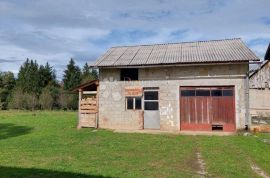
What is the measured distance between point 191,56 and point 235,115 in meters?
4.45

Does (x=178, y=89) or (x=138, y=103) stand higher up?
(x=178, y=89)

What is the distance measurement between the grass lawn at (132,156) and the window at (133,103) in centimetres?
380

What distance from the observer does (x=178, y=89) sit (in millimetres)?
18422

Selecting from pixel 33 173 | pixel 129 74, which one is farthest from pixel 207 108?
pixel 33 173

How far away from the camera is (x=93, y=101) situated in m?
19.9

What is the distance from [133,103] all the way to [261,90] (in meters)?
8.93

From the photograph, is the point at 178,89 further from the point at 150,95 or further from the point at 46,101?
the point at 46,101

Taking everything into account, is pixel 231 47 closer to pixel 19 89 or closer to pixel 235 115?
pixel 235 115

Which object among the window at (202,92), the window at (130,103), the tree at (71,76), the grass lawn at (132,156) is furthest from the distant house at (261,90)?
the tree at (71,76)

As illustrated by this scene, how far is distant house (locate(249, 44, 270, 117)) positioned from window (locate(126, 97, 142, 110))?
699cm

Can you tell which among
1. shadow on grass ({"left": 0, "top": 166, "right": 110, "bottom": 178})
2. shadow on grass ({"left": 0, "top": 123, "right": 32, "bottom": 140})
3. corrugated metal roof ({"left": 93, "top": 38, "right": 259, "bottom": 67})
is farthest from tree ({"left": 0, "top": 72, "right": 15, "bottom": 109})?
shadow on grass ({"left": 0, "top": 166, "right": 110, "bottom": 178})

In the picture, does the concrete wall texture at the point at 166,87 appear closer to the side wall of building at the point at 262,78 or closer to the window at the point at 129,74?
the window at the point at 129,74

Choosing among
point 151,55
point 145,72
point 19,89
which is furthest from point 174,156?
point 19,89

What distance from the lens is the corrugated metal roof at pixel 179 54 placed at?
17.8 meters
